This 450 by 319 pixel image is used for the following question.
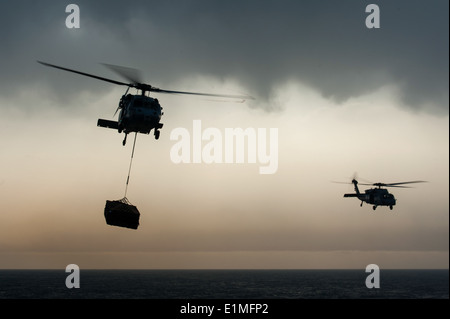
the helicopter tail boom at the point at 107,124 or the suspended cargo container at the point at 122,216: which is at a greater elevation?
the helicopter tail boom at the point at 107,124

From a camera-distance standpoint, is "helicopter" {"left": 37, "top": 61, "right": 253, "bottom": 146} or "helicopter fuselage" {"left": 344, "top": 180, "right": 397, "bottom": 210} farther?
"helicopter fuselage" {"left": 344, "top": 180, "right": 397, "bottom": 210}

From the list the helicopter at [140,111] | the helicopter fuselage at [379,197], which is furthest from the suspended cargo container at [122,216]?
the helicopter fuselage at [379,197]

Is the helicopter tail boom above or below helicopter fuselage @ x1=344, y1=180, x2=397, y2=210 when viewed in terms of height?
above

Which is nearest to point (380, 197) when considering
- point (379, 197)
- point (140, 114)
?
point (379, 197)

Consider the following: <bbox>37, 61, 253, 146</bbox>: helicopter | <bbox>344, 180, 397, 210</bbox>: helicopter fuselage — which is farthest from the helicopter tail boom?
<bbox>344, 180, 397, 210</bbox>: helicopter fuselage

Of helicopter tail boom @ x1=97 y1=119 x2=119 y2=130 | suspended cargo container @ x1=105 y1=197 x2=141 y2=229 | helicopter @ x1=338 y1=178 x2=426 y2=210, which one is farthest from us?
helicopter @ x1=338 y1=178 x2=426 y2=210

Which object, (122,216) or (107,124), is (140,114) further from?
(122,216)

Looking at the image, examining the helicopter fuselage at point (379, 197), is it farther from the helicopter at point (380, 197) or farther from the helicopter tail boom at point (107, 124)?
the helicopter tail boom at point (107, 124)

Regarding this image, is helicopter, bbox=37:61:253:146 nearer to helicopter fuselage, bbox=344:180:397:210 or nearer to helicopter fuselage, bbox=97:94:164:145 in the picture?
helicopter fuselage, bbox=97:94:164:145

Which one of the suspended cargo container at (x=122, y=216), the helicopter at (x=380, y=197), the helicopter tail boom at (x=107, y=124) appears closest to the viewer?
the suspended cargo container at (x=122, y=216)

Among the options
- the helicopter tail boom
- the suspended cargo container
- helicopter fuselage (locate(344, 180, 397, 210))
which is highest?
the helicopter tail boom
